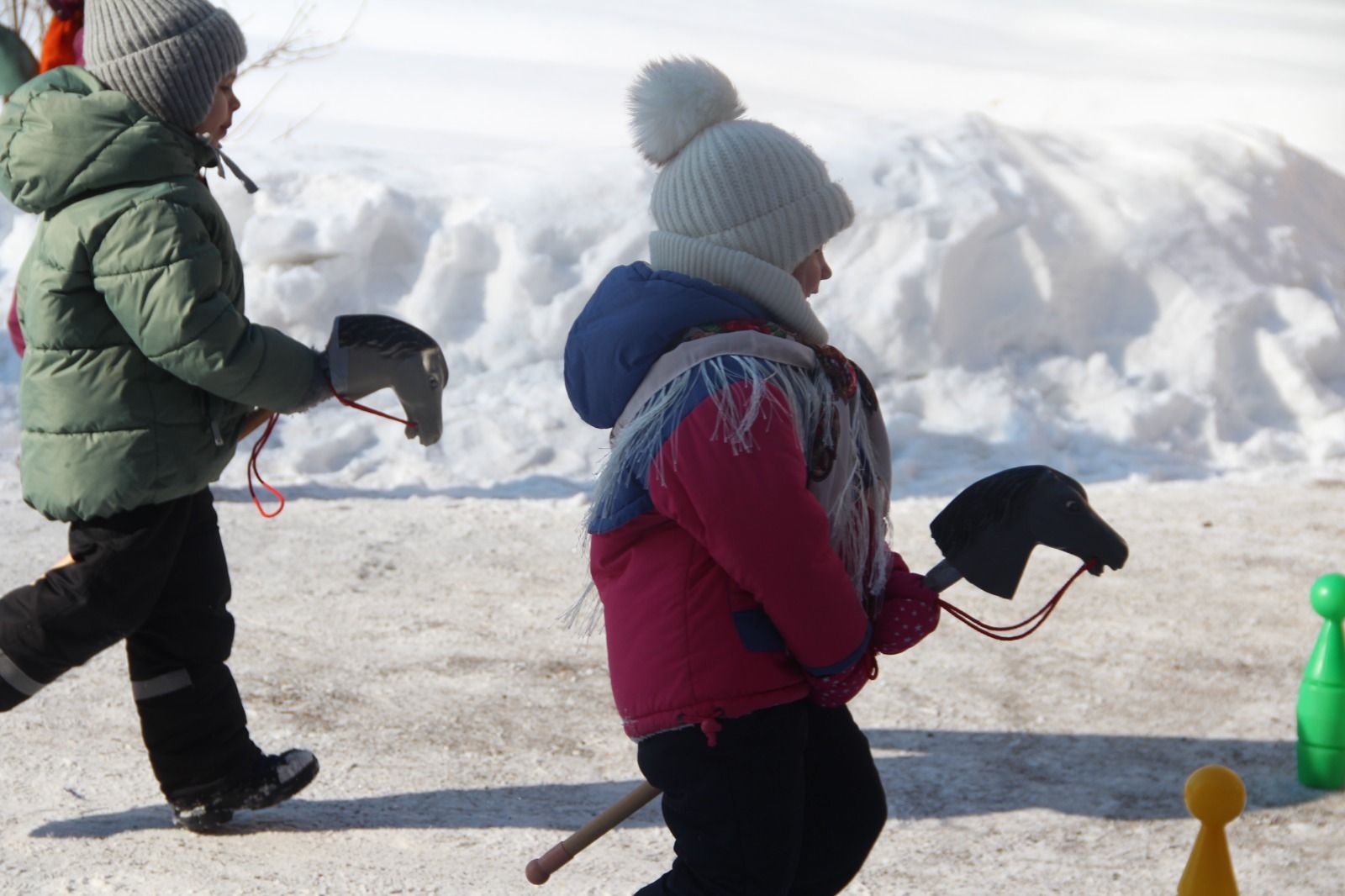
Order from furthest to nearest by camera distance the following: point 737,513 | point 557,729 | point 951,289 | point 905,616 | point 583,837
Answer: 1. point 951,289
2. point 557,729
3. point 583,837
4. point 905,616
5. point 737,513

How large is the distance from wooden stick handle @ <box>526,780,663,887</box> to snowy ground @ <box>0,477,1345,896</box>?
0.47 metres

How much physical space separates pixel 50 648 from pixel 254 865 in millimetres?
596

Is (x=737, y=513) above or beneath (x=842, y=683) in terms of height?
above

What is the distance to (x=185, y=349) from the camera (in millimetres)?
2824

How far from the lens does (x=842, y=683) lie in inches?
85.8

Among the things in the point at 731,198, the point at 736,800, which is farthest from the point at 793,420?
the point at 736,800

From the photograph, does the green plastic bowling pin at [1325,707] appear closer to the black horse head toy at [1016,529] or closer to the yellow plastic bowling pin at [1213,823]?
the yellow plastic bowling pin at [1213,823]

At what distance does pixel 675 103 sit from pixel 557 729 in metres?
2.07

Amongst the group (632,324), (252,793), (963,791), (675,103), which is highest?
(675,103)

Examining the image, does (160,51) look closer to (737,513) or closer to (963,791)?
(737,513)

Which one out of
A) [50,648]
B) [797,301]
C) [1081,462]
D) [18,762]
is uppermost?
[797,301]

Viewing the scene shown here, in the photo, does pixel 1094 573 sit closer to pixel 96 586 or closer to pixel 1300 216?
pixel 96 586

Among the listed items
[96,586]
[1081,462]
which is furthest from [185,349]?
[1081,462]

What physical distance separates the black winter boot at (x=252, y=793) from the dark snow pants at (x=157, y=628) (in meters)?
0.03
